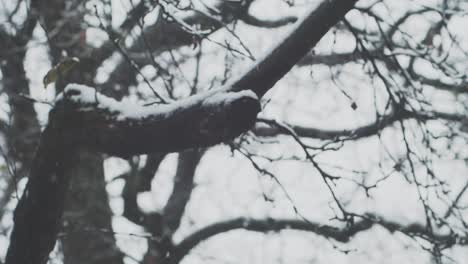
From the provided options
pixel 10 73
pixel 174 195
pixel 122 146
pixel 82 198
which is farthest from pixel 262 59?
pixel 174 195

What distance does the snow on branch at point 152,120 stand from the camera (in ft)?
5.84

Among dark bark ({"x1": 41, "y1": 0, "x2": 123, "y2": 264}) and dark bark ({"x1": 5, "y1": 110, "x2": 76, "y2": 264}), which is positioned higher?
dark bark ({"x1": 41, "y1": 0, "x2": 123, "y2": 264})

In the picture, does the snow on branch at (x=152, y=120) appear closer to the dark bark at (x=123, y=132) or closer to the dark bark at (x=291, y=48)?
the dark bark at (x=123, y=132)

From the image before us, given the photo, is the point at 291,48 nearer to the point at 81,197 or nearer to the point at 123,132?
the point at 123,132

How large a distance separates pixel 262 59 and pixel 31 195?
4.26 feet

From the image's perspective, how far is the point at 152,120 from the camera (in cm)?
197

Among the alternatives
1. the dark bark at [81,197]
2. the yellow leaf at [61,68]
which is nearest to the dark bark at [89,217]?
the dark bark at [81,197]

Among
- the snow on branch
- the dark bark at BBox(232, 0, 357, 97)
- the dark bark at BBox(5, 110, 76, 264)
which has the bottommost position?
the dark bark at BBox(5, 110, 76, 264)

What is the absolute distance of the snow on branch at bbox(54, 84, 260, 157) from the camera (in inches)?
70.1

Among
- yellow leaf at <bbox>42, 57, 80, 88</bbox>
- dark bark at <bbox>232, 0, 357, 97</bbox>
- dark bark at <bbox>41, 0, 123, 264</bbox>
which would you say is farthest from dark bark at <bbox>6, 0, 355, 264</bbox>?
dark bark at <bbox>41, 0, 123, 264</bbox>

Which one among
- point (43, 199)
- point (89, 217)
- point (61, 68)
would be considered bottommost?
point (43, 199)

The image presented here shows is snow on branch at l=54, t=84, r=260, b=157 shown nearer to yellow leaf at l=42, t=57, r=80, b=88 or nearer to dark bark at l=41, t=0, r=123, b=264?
yellow leaf at l=42, t=57, r=80, b=88

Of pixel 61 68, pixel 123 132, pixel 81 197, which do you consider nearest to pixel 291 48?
pixel 123 132

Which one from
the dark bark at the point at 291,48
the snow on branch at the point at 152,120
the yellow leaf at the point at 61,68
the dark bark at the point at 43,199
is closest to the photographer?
the snow on branch at the point at 152,120
